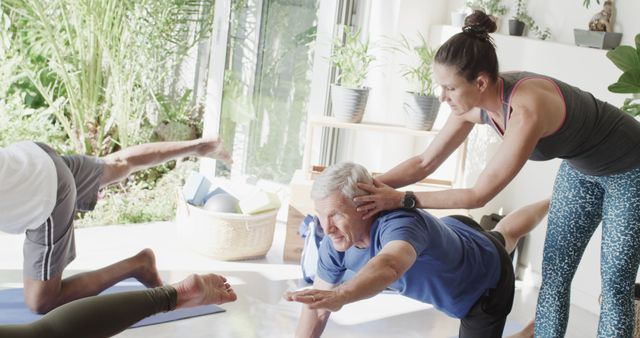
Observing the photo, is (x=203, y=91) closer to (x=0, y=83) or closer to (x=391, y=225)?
(x=0, y=83)

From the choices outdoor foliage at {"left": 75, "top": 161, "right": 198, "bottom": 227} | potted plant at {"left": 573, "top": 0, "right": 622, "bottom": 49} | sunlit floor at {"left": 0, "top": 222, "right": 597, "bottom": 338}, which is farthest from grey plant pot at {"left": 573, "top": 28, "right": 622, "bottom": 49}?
outdoor foliage at {"left": 75, "top": 161, "right": 198, "bottom": 227}

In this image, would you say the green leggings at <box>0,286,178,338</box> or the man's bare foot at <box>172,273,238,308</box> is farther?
the man's bare foot at <box>172,273,238,308</box>

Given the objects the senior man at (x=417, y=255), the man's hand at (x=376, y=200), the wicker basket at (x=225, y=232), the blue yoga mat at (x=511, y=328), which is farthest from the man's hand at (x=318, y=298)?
the wicker basket at (x=225, y=232)

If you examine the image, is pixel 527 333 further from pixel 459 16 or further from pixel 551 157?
pixel 459 16

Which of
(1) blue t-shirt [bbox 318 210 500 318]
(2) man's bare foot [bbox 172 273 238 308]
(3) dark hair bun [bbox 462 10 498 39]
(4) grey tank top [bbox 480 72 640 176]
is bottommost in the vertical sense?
(2) man's bare foot [bbox 172 273 238 308]

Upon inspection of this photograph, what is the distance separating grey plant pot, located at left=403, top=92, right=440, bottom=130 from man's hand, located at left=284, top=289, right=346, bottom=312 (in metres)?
2.92

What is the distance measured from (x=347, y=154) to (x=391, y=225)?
310 centimetres

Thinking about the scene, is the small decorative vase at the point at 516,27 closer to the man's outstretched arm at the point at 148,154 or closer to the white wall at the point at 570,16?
the white wall at the point at 570,16

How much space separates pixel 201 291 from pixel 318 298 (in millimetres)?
650

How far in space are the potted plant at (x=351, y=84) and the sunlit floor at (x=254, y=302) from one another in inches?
35.2

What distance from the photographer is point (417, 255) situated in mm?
2686

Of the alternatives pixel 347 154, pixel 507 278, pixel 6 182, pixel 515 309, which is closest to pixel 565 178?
pixel 507 278

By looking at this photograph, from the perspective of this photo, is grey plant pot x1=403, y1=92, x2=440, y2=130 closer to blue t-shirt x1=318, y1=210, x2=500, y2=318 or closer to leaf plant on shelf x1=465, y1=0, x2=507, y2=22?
leaf plant on shelf x1=465, y1=0, x2=507, y2=22

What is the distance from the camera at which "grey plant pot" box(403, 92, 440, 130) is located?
5.20 metres
